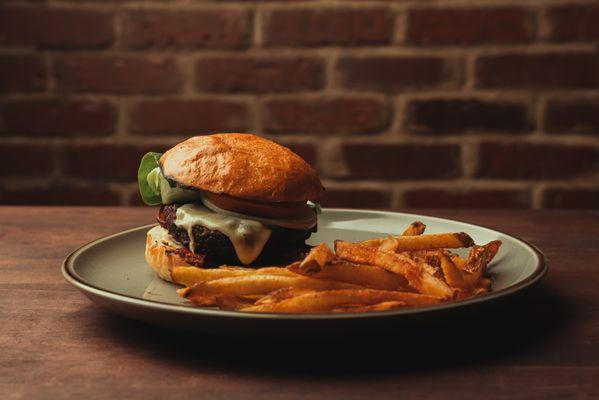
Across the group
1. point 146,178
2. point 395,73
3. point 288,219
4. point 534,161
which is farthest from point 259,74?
point 288,219

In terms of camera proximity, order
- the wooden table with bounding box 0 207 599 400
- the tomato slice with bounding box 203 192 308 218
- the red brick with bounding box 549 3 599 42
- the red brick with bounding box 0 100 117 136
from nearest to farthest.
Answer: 1. the wooden table with bounding box 0 207 599 400
2. the tomato slice with bounding box 203 192 308 218
3. the red brick with bounding box 549 3 599 42
4. the red brick with bounding box 0 100 117 136

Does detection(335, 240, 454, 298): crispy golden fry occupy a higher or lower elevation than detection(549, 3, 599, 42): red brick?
lower

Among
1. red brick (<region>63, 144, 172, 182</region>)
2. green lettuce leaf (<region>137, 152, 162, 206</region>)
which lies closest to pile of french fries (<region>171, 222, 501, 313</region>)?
green lettuce leaf (<region>137, 152, 162, 206</region>)

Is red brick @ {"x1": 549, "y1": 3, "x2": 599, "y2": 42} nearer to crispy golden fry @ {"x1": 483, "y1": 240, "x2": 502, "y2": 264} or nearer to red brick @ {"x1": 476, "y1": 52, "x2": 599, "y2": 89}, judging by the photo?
red brick @ {"x1": 476, "y1": 52, "x2": 599, "y2": 89}

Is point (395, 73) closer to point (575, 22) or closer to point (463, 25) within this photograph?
point (463, 25)

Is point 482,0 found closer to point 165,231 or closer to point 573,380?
point 165,231

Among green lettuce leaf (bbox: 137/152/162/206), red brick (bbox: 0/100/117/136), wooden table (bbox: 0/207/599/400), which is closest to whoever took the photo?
wooden table (bbox: 0/207/599/400)

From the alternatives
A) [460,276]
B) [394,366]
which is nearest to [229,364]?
[394,366]
